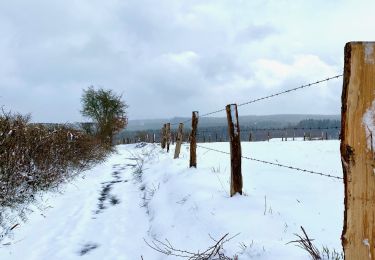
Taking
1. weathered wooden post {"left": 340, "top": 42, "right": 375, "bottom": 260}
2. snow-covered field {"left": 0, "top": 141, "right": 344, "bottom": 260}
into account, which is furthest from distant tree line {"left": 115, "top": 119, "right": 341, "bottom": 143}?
weathered wooden post {"left": 340, "top": 42, "right": 375, "bottom": 260}

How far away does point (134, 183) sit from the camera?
10852 millimetres

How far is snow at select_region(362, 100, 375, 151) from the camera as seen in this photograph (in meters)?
2.14

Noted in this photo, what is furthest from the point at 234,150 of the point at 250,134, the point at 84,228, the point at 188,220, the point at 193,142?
the point at 250,134

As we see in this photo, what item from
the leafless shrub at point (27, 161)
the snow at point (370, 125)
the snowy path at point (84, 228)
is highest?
the snow at point (370, 125)

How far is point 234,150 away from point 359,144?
3.98m

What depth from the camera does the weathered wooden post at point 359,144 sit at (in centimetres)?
214

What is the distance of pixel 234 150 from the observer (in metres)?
6.13

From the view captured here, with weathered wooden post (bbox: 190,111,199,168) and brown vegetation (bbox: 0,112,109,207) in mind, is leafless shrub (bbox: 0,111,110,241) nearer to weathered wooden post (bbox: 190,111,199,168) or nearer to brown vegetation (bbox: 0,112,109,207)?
brown vegetation (bbox: 0,112,109,207)

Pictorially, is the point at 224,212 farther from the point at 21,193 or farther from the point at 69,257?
the point at 21,193

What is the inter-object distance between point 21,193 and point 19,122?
1799mm

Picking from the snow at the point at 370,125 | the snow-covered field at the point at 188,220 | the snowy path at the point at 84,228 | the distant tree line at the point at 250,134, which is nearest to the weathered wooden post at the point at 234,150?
the snow-covered field at the point at 188,220

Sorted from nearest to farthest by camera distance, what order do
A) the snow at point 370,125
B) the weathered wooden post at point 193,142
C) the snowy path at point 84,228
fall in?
1. the snow at point 370,125
2. the snowy path at point 84,228
3. the weathered wooden post at point 193,142

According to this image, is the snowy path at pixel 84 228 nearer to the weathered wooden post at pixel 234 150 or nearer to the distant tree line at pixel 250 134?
the weathered wooden post at pixel 234 150

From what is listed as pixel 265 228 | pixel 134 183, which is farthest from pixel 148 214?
pixel 134 183
